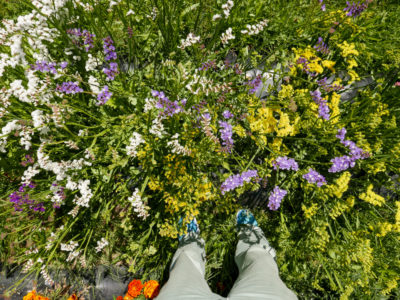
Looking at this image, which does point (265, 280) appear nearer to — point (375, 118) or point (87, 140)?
point (375, 118)

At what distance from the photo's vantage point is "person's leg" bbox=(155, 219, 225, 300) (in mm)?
2440

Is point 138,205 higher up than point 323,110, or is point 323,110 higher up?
point 323,110

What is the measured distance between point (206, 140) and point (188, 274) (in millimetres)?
1573

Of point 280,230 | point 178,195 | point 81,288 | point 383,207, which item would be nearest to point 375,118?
point 383,207

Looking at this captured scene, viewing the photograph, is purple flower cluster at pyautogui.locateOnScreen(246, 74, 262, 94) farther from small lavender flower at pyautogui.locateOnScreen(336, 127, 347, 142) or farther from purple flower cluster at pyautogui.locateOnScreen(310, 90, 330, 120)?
small lavender flower at pyautogui.locateOnScreen(336, 127, 347, 142)

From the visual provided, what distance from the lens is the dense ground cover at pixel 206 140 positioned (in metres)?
2.39

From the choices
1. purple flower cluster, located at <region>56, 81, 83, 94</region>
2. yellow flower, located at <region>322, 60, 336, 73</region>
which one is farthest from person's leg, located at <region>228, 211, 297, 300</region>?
purple flower cluster, located at <region>56, 81, 83, 94</region>

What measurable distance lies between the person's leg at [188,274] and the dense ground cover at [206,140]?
0.27 m

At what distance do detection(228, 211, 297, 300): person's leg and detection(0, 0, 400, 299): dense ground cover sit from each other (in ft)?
0.88

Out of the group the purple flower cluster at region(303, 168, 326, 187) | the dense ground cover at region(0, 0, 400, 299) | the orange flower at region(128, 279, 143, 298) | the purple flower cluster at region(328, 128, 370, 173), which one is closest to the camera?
the dense ground cover at region(0, 0, 400, 299)

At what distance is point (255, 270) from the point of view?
2.78 m

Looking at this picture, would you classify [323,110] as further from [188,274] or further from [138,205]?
[188,274]

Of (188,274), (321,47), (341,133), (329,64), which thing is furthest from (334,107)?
(188,274)

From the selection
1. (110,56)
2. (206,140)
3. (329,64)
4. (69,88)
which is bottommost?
(206,140)
